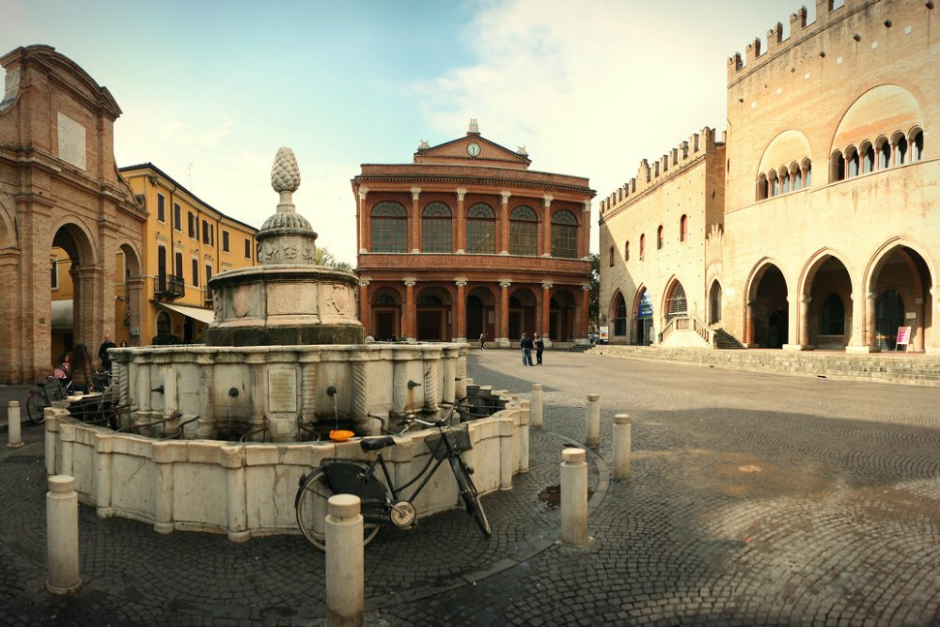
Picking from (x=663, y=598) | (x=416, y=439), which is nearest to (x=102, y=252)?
(x=416, y=439)

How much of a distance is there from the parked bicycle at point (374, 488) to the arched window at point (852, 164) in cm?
2334

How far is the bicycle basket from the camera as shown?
4879 millimetres

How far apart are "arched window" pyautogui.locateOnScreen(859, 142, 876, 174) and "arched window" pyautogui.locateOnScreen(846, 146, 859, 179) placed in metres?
0.37

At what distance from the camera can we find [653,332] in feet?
121

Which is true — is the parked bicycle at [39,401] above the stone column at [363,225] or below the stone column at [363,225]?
below

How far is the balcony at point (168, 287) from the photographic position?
2766cm

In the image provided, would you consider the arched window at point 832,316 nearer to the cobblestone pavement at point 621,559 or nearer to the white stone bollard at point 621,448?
the cobblestone pavement at point 621,559

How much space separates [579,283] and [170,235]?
29.1 meters

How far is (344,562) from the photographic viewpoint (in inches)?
128

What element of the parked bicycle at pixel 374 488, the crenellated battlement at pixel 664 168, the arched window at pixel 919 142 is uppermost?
the crenellated battlement at pixel 664 168

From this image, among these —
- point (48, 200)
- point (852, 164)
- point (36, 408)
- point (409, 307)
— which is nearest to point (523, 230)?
point (409, 307)

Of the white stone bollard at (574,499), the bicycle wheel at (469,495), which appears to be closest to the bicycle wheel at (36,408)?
the bicycle wheel at (469,495)

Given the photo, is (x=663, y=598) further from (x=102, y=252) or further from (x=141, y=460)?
(x=102, y=252)

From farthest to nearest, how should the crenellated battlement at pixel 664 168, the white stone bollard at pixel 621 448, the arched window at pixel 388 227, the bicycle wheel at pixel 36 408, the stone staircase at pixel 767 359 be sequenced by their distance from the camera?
the arched window at pixel 388 227 < the crenellated battlement at pixel 664 168 < the stone staircase at pixel 767 359 < the bicycle wheel at pixel 36 408 < the white stone bollard at pixel 621 448
